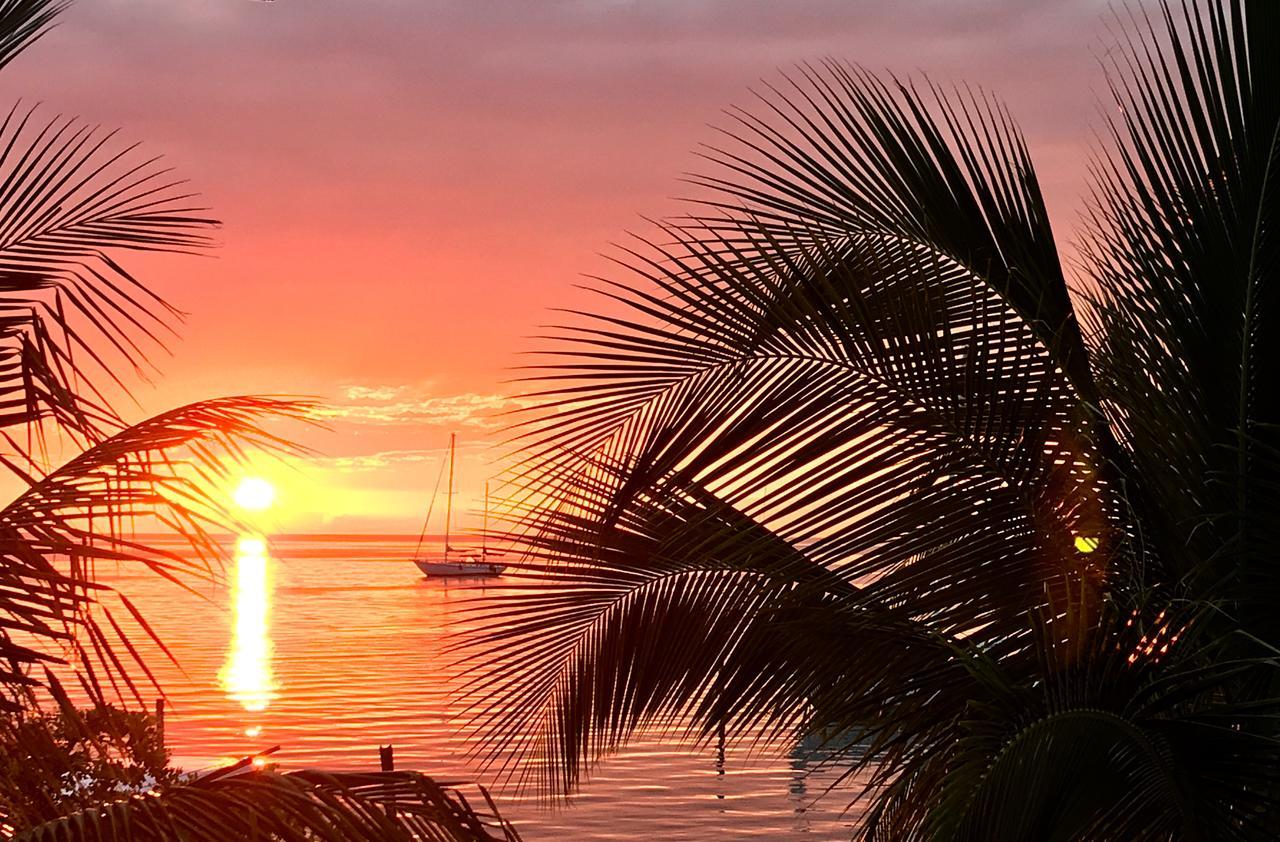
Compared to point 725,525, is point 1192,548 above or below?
below

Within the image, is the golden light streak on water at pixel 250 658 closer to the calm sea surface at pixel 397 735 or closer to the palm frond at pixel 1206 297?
the calm sea surface at pixel 397 735

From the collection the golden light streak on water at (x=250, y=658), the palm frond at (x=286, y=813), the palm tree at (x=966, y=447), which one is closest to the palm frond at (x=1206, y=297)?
the palm tree at (x=966, y=447)

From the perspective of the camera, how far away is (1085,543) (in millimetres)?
5293

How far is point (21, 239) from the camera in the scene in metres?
4.38

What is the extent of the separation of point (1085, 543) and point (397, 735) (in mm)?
42405

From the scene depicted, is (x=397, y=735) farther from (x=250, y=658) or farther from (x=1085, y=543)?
(x=1085, y=543)

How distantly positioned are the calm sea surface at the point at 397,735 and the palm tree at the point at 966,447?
91.7 inches

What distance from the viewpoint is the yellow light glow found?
17.3ft

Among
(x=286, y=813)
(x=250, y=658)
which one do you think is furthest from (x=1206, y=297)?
(x=250, y=658)

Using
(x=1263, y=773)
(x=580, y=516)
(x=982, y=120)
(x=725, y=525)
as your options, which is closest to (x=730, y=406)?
(x=725, y=525)

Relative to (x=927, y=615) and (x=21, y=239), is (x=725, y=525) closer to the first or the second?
(x=927, y=615)

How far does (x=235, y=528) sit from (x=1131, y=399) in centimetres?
349

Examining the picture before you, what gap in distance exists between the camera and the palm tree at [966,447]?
4691mm

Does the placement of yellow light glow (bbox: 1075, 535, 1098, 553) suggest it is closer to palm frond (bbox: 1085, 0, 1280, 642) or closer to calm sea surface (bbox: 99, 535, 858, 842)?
palm frond (bbox: 1085, 0, 1280, 642)
